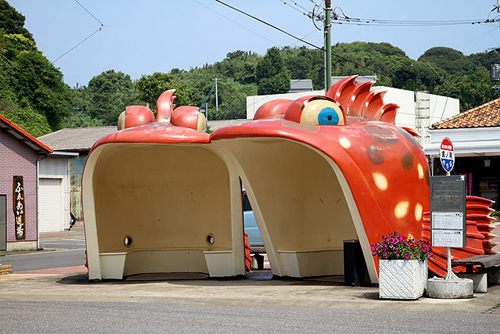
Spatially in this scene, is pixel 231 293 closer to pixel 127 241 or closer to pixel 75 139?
pixel 127 241

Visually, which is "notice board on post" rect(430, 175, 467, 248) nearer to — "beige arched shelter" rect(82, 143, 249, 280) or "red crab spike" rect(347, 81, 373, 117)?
"red crab spike" rect(347, 81, 373, 117)

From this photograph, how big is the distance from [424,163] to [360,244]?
215cm

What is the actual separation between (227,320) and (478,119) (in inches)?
1129

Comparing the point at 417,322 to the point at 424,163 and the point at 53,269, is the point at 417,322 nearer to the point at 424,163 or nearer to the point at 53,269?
the point at 424,163

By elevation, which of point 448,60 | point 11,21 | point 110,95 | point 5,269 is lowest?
point 5,269

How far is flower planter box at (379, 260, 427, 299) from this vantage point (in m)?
11.0

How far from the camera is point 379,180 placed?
12562 mm

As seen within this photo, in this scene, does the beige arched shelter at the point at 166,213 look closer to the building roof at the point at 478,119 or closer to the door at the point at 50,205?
the door at the point at 50,205

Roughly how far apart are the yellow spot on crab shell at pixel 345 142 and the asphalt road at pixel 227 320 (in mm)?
3157

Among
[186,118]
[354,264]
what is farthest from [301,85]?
[354,264]

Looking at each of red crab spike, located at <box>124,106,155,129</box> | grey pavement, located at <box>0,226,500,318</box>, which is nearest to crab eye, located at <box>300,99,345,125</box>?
grey pavement, located at <box>0,226,500,318</box>

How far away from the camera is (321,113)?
42.7 ft

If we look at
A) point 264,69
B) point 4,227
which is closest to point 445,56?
point 264,69

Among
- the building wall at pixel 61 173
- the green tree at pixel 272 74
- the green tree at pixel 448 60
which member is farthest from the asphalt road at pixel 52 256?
the green tree at pixel 448 60
